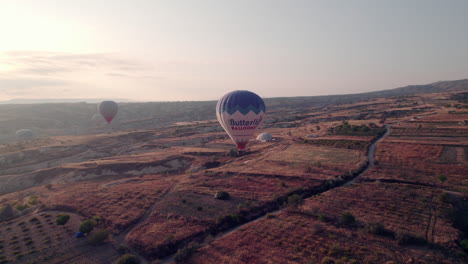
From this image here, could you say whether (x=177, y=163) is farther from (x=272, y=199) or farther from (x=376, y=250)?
(x=376, y=250)

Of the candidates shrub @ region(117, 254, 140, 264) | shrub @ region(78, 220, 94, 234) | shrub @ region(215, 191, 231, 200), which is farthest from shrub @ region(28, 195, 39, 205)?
shrub @ region(215, 191, 231, 200)

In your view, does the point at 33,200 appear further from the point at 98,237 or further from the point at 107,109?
the point at 107,109

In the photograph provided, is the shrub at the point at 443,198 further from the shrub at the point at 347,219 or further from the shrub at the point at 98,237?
Result: the shrub at the point at 98,237

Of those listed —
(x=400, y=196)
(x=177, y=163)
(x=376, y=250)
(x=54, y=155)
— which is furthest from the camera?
(x=54, y=155)

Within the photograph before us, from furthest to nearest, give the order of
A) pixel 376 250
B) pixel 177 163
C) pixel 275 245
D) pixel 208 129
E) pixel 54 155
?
pixel 208 129, pixel 54 155, pixel 177 163, pixel 275 245, pixel 376 250

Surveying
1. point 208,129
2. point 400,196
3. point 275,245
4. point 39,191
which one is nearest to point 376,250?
point 275,245

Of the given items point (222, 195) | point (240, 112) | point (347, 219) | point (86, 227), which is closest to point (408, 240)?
point (347, 219)
